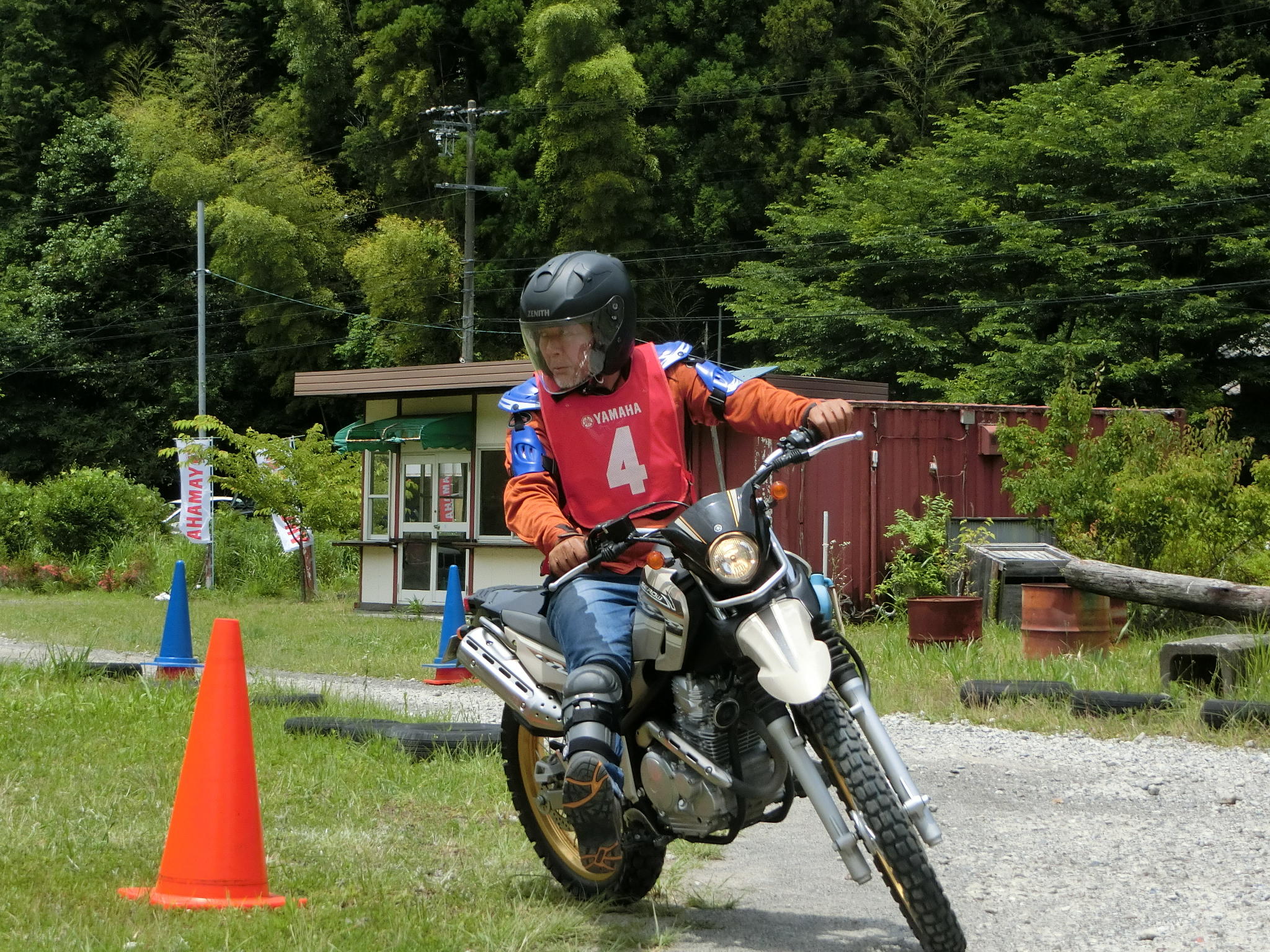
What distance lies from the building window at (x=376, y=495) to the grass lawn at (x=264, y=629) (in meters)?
1.29

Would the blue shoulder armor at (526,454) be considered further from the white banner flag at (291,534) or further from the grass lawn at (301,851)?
the white banner flag at (291,534)

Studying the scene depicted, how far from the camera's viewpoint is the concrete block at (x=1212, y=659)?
8875 millimetres

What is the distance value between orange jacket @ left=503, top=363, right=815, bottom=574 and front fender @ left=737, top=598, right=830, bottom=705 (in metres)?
0.74

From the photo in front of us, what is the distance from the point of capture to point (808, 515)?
17125 mm

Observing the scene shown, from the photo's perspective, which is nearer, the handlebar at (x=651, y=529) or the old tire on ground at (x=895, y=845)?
the old tire on ground at (x=895, y=845)

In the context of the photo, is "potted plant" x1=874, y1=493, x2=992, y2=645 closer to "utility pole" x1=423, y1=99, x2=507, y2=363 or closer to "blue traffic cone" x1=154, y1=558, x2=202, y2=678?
"blue traffic cone" x1=154, y1=558, x2=202, y2=678

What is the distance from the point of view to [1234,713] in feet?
26.2

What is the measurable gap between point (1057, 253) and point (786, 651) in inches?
1065

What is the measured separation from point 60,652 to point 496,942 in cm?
789

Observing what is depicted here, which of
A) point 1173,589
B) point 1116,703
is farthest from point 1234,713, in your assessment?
point 1173,589

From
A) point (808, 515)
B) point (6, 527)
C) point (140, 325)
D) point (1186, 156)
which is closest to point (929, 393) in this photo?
point (1186, 156)

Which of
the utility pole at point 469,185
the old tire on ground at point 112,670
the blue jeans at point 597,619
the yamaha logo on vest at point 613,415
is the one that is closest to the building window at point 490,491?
the old tire on ground at point 112,670

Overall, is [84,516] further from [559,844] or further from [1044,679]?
[559,844]

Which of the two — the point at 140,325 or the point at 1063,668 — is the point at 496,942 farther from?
the point at 140,325
